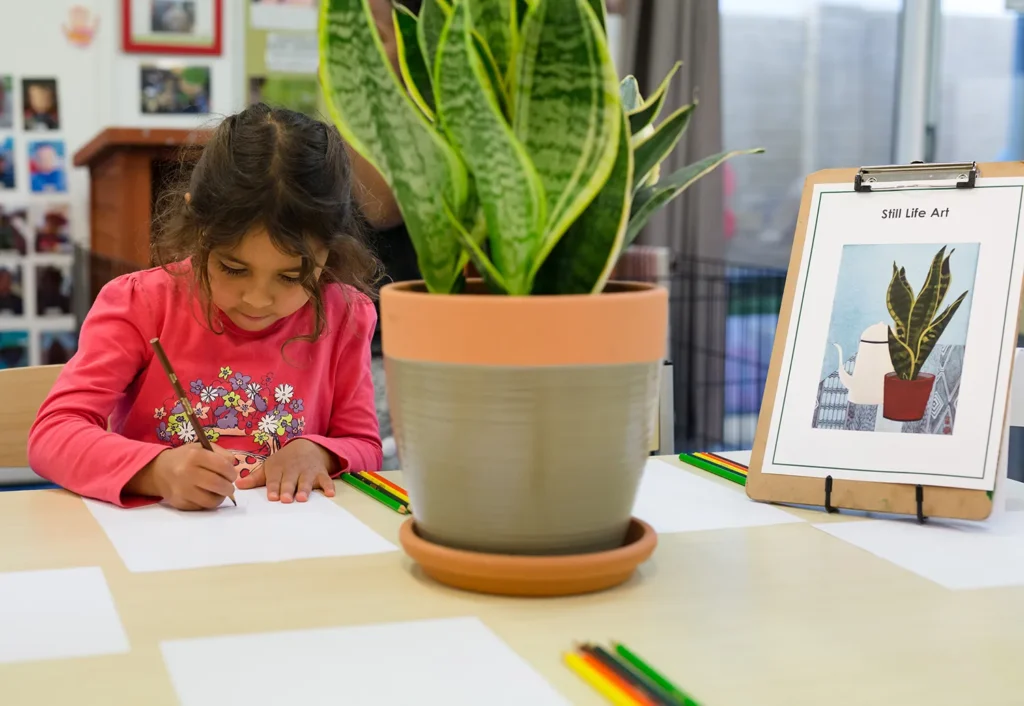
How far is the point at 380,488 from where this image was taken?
96 centimetres

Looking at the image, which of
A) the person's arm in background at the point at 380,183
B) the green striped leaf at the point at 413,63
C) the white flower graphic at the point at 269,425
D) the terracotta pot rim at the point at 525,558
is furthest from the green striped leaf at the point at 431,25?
the person's arm in background at the point at 380,183

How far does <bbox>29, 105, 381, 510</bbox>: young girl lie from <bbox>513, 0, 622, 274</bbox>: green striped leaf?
Result: 0.47m

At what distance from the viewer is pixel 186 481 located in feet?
2.87

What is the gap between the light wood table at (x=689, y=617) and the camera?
537 mm

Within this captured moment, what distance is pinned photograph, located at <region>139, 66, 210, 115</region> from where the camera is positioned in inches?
137

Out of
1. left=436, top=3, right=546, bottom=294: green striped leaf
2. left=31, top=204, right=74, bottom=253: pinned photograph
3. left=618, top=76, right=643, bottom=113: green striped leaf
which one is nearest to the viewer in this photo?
left=436, top=3, right=546, bottom=294: green striped leaf

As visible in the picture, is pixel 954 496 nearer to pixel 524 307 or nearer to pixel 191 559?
pixel 524 307

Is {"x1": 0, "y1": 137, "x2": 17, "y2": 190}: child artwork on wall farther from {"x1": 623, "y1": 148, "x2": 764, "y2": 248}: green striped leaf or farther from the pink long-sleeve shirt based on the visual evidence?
{"x1": 623, "y1": 148, "x2": 764, "y2": 248}: green striped leaf

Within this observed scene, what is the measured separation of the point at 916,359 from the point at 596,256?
15.1 inches

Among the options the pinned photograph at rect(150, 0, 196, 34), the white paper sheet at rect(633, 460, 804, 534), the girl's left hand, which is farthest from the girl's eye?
the pinned photograph at rect(150, 0, 196, 34)

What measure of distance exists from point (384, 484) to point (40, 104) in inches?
112

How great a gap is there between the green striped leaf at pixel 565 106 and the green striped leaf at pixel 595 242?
0.06 feet

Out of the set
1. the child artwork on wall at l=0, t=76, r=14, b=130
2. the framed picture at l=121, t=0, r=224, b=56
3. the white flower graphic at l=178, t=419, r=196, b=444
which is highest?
the framed picture at l=121, t=0, r=224, b=56

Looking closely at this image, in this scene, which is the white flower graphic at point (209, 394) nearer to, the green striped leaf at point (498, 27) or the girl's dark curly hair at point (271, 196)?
the girl's dark curly hair at point (271, 196)
